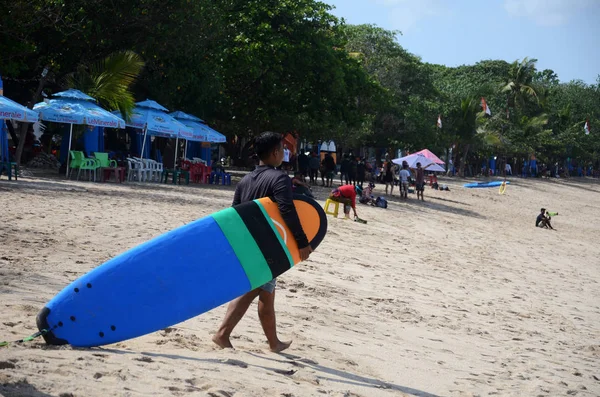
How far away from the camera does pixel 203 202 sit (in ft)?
51.2

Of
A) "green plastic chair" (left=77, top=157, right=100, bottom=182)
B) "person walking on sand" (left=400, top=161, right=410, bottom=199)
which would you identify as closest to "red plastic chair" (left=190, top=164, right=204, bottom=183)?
"green plastic chair" (left=77, top=157, right=100, bottom=182)

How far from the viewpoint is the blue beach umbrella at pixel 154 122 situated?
20.2 m

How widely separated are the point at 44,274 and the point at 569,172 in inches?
3160

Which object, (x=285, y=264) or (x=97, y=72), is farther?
(x=97, y=72)

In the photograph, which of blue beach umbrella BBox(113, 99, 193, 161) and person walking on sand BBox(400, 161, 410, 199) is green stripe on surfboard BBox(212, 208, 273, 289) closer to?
blue beach umbrella BBox(113, 99, 193, 161)

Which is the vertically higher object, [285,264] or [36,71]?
[36,71]

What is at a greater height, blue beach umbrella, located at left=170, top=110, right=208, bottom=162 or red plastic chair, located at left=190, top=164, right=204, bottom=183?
blue beach umbrella, located at left=170, top=110, right=208, bottom=162

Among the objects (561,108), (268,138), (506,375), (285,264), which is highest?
(561,108)

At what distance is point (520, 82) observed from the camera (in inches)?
2426

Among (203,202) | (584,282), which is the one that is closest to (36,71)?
(203,202)

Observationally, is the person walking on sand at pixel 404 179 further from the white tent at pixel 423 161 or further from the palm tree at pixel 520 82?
the palm tree at pixel 520 82

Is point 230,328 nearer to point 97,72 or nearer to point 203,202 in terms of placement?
point 203,202

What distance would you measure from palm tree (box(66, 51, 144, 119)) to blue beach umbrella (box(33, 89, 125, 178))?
1.97 m

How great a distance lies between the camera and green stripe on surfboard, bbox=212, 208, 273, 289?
468 cm
